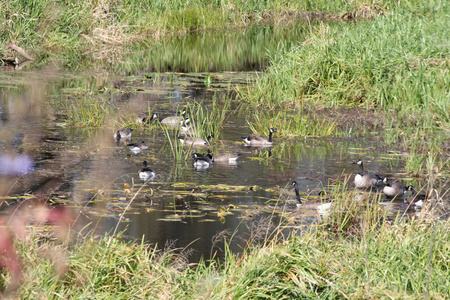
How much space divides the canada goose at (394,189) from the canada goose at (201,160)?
3.20 metres

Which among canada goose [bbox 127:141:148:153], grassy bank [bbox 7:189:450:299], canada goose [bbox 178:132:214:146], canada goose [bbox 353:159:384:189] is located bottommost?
canada goose [bbox 178:132:214:146]

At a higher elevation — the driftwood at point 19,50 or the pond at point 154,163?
the driftwood at point 19,50

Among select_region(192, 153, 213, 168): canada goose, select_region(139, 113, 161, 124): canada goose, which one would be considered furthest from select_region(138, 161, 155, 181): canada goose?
select_region(139, 113, 161, 124): canada goose

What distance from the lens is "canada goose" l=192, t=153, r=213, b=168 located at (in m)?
11.5

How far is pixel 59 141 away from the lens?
13.0 metres

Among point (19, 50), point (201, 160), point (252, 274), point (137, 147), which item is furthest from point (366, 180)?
point (19, 50)

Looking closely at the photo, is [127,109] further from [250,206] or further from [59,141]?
[250,206]

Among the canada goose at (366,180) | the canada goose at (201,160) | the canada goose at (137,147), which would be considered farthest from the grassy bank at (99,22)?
the canada goose at (366,180)

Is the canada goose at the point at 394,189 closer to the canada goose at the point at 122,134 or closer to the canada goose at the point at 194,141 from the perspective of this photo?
the canada goose at the point at 194,141

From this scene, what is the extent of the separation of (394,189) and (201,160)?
133 inches

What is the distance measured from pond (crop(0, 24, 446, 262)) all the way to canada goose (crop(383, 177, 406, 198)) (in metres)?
0.94

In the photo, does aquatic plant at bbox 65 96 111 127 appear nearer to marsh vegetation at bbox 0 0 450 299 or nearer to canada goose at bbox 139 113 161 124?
marsh vegetation at bbox 0 0 450 299

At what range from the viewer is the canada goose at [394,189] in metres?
9.79

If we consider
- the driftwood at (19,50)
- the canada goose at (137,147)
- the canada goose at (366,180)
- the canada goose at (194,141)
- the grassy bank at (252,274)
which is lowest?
the canada goose at (194,141)
